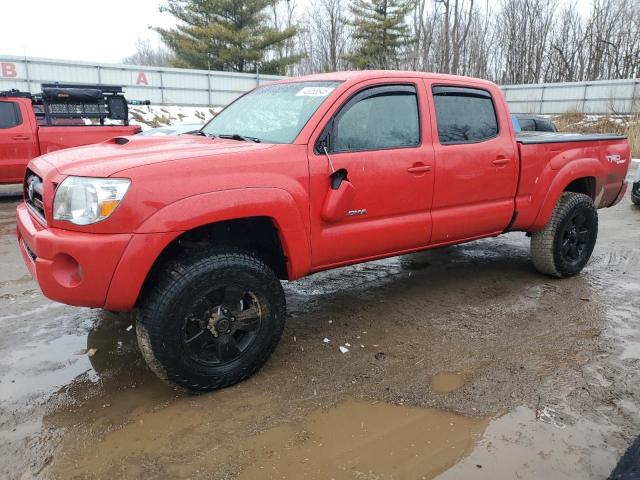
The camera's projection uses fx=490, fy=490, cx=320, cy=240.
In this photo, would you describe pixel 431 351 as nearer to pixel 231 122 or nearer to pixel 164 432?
pixel 164 432

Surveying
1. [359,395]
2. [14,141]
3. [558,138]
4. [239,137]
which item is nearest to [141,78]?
[14,141]

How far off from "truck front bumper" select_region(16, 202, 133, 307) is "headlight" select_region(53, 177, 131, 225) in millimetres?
88

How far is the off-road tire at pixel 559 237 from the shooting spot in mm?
4543

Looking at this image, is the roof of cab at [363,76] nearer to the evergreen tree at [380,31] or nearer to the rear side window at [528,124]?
the rear side window at [528,124]

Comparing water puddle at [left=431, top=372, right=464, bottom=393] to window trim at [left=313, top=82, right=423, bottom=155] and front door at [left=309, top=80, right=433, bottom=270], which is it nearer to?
front door at [left=309, top=80, right=433, bottom=270]

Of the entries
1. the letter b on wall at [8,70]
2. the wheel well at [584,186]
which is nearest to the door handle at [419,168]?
the wheel well at [584,186]

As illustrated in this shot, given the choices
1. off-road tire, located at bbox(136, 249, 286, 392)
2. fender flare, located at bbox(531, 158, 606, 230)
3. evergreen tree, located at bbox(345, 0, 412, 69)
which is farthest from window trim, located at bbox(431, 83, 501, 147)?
evergreen tree, located at bbox(345, 0, 412, 69)

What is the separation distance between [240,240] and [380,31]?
32.7 metres

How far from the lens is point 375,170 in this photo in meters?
3.24

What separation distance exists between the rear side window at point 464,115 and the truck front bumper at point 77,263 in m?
2.46

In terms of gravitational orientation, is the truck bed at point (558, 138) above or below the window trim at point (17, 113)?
below

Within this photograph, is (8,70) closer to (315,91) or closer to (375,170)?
(315,91)

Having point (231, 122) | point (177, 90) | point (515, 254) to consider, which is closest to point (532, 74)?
point (177, 90)

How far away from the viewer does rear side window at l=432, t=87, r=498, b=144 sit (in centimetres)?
375
